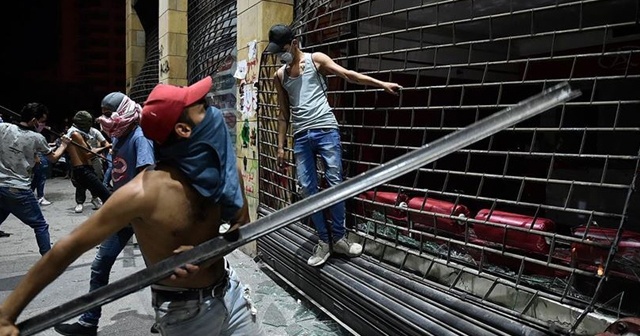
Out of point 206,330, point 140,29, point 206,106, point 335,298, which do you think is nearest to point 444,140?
point 206,106

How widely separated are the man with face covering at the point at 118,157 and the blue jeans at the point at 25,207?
1.66m

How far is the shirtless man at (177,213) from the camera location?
5.49 ft

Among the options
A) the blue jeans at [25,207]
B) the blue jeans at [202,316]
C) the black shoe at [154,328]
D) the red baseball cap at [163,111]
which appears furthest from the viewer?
the blue jeans at [25,207]

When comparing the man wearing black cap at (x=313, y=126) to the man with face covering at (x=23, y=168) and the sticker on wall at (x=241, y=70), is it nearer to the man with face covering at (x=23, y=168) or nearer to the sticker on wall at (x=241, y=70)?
the sticker on wall at (x=241, y=70)

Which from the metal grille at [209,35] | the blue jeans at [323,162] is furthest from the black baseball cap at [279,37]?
the metal grille at [209,35]

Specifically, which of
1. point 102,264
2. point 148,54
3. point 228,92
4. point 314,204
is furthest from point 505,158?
point 148,54

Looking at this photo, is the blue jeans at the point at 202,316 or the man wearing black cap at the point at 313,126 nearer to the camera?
the blue jeans at the point at 202,316

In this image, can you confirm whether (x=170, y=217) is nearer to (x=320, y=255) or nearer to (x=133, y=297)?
(x=320, y=255)

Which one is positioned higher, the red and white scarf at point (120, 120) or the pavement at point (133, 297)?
the red and white scarf at point (120, 120)

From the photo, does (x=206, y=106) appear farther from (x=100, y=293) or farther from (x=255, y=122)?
(x=255, y=122)

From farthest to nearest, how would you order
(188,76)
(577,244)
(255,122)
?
(188,76) → (255,122) → (577,244)

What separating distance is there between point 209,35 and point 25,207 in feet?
14.2

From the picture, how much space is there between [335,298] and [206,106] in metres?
2.21

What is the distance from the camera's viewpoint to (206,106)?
6.23 ft
